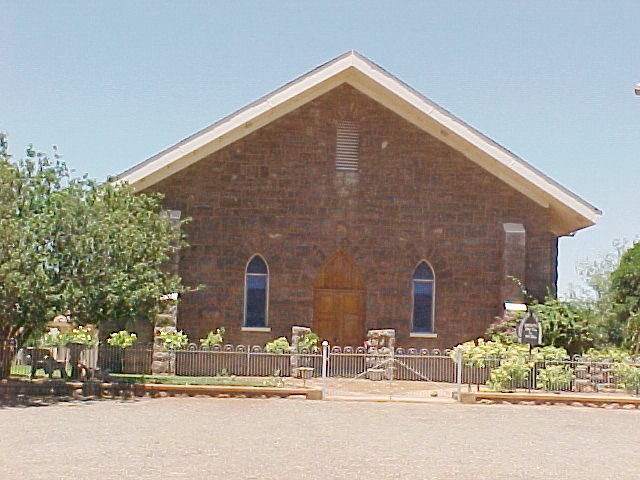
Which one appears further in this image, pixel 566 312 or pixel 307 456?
pixel 566 312

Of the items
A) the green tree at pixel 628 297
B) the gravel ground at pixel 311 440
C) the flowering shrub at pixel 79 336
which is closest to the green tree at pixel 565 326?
the green tree at pixel 628 297

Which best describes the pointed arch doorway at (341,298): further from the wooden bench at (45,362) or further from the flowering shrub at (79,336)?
the wooden bench at (45,362)

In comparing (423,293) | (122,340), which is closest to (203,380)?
(122,340)

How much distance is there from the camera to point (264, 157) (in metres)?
25.0

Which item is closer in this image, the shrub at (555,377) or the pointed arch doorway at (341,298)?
the shrub at (555,377)

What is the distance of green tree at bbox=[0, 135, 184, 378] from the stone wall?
488 centimetres

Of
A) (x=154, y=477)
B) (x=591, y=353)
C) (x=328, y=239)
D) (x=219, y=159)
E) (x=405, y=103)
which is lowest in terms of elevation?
(x=154, y=477)

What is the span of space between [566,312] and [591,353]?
1.77 m

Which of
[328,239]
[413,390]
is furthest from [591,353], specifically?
[328,239]

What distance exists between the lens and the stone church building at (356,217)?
24.7m

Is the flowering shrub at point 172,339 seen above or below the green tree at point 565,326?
below

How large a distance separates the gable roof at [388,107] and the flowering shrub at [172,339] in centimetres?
389

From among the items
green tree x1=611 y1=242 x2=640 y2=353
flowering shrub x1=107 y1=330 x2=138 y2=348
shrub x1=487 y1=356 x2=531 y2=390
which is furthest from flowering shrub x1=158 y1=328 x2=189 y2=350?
green tree x1=611 y1=242 x2=640 y2=353

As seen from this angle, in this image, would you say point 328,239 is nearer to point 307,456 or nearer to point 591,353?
point 591,353
